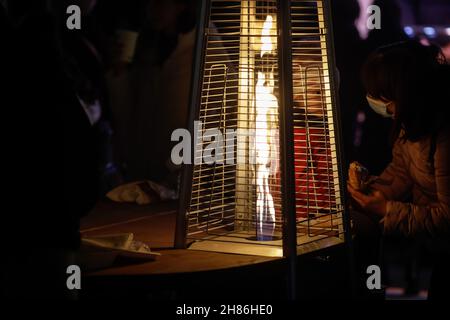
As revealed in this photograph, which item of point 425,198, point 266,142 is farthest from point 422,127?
point 266,142

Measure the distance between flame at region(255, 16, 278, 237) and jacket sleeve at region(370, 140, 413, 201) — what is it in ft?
1.91

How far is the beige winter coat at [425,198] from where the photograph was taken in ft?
6.98

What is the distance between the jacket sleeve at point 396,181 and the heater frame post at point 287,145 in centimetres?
71

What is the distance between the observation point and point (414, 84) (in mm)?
2158

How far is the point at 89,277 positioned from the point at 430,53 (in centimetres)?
138

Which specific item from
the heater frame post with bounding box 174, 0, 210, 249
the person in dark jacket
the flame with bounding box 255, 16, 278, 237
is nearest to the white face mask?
the person in dark jacket

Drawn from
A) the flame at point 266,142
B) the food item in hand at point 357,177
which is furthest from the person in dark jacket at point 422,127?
the flame at point 266,142

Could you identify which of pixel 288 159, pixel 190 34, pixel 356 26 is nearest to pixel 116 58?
pixel 190 34

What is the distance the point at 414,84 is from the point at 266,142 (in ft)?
1.89

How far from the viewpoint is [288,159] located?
71.1 inches

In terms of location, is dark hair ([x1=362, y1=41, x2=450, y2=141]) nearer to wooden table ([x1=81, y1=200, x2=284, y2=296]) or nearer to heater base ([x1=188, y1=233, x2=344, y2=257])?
heater base ([x1=188, y1=233, x2=344, y2=257])

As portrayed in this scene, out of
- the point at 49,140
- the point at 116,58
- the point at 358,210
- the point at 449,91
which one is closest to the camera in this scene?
the point at 49,140

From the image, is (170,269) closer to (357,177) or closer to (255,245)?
(255,245)
